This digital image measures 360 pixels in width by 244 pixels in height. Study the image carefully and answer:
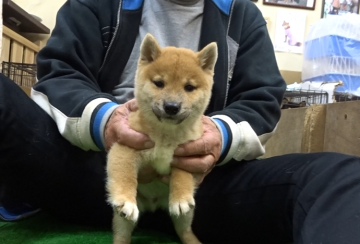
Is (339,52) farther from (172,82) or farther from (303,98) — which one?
(172,82)

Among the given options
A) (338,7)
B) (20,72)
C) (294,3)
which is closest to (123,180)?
(20,72)

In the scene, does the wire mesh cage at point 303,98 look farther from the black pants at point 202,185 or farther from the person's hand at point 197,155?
the person's hand at point 197,155

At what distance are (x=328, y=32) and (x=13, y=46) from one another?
2073 mm

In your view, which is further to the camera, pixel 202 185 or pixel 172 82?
pixel 202 185

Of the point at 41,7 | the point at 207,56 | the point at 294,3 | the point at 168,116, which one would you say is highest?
the point at 294,3

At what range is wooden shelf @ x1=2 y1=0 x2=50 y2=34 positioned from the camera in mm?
2492

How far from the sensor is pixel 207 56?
109 centimetres

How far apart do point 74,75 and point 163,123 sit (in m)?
0.41

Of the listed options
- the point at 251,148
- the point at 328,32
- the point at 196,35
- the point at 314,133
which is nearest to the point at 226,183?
the point at 251,148

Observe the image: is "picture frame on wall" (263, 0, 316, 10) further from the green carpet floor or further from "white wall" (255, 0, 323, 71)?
the green carpet floor

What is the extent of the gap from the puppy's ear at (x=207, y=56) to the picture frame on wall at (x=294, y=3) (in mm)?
2234

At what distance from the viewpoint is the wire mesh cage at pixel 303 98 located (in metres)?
2.42

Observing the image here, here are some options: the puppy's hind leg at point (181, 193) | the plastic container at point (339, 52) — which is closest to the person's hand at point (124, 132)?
the puppy's hind leg at point (181, 193)

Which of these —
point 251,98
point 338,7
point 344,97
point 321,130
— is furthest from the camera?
point 338,7
